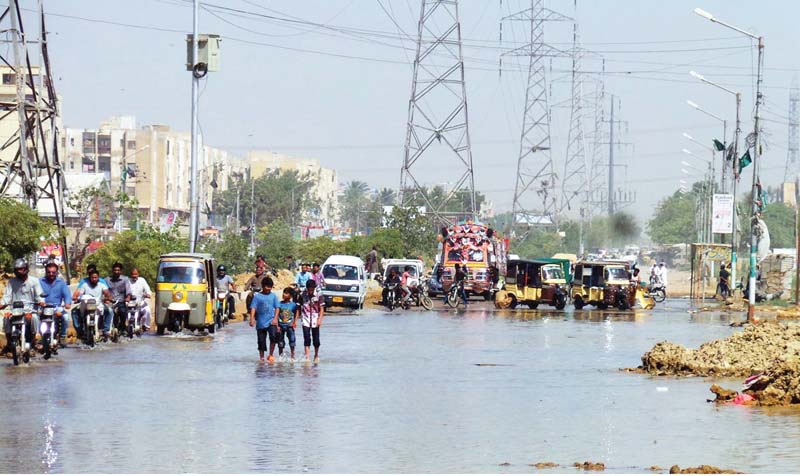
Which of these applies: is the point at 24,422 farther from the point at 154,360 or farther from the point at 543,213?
the point at 543,213

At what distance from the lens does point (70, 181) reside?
11869 cm

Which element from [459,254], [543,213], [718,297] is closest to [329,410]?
[459,254]

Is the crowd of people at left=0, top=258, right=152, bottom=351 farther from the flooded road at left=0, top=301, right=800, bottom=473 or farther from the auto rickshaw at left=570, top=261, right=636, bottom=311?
the auto rickshaw at left=570, top=261, right=636, bottom=311

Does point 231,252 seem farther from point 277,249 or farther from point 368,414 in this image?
point 368,414

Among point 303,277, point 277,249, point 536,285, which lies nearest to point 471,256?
point 536,285

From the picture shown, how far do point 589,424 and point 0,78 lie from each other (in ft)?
388

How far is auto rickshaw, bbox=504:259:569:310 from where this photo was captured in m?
53.4

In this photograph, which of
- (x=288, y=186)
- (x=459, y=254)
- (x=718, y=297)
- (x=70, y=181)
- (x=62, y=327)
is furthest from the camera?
(x=288, y=186)

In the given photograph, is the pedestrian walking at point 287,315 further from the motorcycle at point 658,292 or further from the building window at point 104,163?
the building window at point 104,163

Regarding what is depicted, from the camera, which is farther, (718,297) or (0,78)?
(0,78)

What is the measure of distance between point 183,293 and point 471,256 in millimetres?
31206

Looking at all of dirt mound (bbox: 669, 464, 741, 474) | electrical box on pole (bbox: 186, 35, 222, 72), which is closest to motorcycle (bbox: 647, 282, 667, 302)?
electrical box on pole (bbox: 186, 35, 222, 72)

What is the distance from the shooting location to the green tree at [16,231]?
38125mm

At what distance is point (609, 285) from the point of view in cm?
5300
